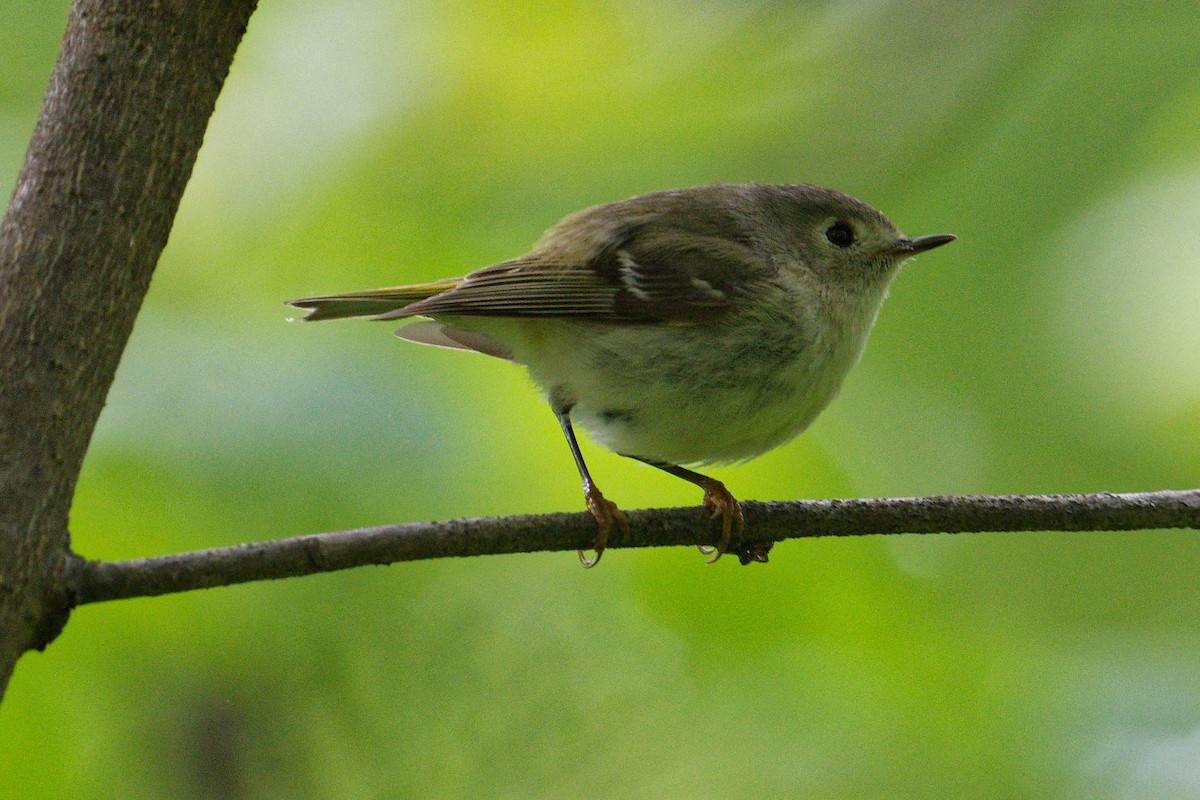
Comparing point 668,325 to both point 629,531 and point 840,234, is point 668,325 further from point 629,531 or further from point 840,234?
point 629,531

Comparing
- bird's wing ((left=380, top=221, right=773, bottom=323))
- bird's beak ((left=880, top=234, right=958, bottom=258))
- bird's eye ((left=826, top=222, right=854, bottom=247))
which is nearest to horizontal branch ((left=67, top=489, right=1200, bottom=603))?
bird's beak ((left=880, top=234, right=958, bottom=258))

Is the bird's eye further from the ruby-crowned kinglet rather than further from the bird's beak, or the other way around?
the bird's beak

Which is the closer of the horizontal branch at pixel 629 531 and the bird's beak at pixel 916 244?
the horizontal branch at pixel 629 531

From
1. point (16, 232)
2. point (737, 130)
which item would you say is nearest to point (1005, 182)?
point (737, 130)

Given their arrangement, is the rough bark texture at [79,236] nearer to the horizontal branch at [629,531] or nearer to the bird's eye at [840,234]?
the horizontal branch at [629,531]

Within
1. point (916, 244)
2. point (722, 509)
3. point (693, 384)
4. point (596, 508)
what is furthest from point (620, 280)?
point (596, 508)

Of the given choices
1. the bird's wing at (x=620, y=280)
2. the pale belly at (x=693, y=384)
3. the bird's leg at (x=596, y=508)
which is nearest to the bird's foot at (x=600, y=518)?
the bird's leg at (x=596, y=508)
